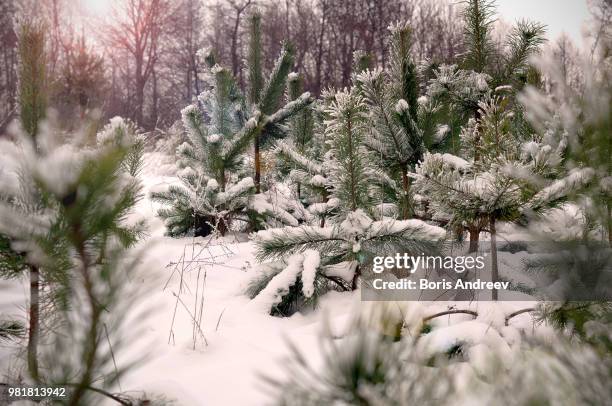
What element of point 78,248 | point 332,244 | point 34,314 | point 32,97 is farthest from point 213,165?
point 78,248

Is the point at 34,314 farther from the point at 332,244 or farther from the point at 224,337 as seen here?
the point at 332,244

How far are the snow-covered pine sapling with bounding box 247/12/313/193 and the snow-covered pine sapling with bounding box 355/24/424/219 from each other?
1698 mm

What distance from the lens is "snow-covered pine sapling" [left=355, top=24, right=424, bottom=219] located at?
246cm

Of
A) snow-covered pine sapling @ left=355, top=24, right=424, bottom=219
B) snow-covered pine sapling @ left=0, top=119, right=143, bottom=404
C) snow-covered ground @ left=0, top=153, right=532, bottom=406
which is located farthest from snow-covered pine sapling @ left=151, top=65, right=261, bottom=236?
snow-covered pine sapling @ left=0, top=119, right=143, bottom=404

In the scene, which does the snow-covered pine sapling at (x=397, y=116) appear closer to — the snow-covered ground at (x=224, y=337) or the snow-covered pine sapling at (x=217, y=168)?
the snow-covered ground at (x=224, y=337)

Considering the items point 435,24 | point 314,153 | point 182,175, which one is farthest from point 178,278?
point 435,24

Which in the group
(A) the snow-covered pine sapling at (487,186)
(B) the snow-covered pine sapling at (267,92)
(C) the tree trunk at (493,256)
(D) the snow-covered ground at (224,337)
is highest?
(B) the snow-covered pine sapling at (267,92)

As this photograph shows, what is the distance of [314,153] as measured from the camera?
4578mm

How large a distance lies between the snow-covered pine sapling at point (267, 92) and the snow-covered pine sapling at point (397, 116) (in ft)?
5.57

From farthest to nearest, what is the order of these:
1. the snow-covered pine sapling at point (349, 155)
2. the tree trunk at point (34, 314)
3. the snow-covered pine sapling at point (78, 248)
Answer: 1. the snow-covered pine sapling at point (349, 155)
2. the tree trunk at point (34, 314)
3. the snow-covered pine sapling at point (78, 248)

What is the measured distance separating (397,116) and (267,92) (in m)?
2.33

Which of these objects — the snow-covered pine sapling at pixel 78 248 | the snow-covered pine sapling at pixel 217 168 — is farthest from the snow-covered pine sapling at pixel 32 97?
the snow-covered pine sapling at pixel 217 168

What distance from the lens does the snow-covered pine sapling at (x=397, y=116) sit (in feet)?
8.08

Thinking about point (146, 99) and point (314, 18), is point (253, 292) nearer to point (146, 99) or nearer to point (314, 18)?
point (314, 18)
